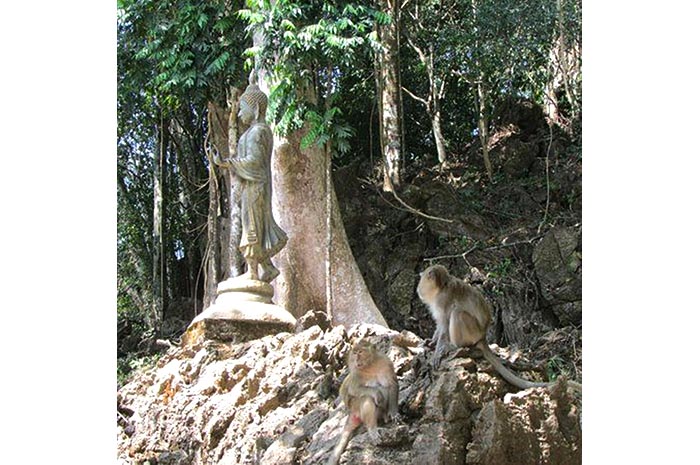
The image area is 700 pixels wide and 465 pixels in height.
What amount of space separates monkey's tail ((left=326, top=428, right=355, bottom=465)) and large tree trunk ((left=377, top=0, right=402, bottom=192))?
5711mm

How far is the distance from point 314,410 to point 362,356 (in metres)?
0.70

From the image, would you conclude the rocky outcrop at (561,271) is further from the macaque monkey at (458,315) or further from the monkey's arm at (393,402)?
the monkey's arm at (393,402)

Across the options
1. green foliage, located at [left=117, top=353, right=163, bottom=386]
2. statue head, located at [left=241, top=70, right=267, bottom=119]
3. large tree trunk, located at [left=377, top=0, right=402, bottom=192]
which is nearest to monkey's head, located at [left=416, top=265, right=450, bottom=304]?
statue head, located at [left=241, top=70, right=267, bottom=119]

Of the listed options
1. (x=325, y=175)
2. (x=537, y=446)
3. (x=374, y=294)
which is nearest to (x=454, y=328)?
(x=537, y=446)

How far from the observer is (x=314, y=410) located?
4.52 metres

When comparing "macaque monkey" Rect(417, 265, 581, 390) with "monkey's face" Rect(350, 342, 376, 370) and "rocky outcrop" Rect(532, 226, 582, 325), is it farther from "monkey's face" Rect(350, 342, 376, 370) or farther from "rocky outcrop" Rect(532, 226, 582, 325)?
"rocky outcrop" Rect(532, 226, 582, 325)

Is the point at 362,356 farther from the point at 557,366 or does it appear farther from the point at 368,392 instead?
the point at 557,366

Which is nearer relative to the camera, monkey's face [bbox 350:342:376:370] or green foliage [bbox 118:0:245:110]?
monkey's face [bbox 350:342:376:370]

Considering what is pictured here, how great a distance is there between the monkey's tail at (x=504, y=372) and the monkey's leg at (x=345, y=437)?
2.41ft

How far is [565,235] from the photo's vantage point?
8273 mm

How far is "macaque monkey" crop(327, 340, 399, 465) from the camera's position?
12.8 feet

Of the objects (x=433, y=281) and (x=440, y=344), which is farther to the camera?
(x=433, y=281)

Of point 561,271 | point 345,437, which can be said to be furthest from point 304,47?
point 345,437
